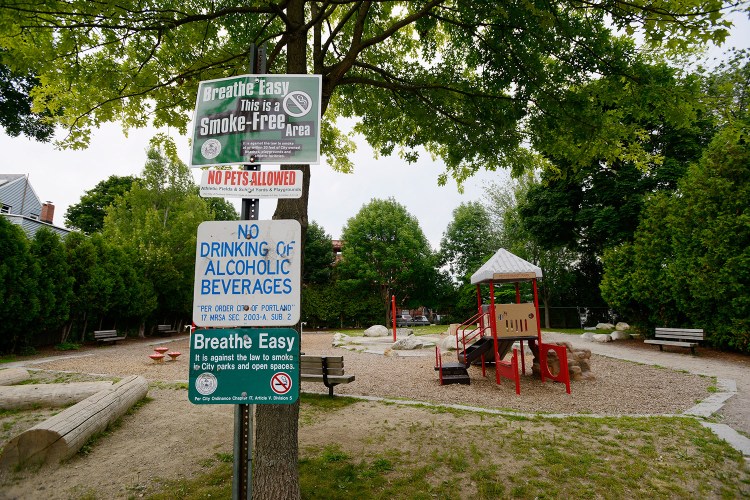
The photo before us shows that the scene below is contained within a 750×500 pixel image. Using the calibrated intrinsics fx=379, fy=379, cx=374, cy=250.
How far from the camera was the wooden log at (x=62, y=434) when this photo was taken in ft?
12.8

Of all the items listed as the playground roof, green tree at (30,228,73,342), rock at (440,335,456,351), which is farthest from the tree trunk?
green tree at (30,228,73,342)

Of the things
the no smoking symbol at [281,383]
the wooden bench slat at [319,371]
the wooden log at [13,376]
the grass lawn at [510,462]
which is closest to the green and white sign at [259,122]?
the no smoking symbol at [281,383]

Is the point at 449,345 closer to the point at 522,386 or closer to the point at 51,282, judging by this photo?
the point at 522,386

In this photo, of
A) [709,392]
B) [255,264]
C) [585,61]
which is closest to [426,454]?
[255,264]

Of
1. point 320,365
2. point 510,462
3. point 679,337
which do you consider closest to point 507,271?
point 320,365

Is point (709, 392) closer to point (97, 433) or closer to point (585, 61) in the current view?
point (585, 61)

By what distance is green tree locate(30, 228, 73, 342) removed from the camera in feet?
41.5

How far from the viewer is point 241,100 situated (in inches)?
91.8

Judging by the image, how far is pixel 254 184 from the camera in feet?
7.17

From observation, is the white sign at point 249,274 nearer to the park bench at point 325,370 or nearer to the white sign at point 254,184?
the white sign at point 254,184

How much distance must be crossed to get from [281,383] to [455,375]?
7348 mm

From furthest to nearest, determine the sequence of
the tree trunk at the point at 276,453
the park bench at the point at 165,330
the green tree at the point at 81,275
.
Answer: the park bench at the point at 165,330 → the green tree at the point at 81,275 → the tree trunk at the point at 276,453

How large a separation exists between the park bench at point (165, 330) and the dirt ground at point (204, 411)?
11454 mm

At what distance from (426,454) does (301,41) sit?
4.51m
